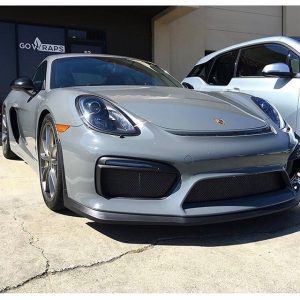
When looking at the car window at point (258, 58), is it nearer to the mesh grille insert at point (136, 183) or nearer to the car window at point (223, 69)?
the car window at point (223, 69)

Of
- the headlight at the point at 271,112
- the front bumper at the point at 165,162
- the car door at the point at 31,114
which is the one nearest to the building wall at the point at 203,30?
the car door at the point at 31,114

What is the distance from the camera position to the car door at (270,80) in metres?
4.54

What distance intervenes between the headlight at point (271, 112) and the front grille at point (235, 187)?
494 millimetres

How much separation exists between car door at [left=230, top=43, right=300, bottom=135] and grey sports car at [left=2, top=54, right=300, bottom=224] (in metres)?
1.10

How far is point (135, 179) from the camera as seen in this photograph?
280 cm

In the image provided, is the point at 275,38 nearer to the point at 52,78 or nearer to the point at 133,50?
the point at 52,78

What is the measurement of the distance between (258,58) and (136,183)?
3.21 metres

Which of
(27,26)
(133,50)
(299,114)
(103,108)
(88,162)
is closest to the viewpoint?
(88,162)

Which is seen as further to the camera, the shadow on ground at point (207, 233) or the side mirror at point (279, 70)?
the side mirror at point (279, 70)

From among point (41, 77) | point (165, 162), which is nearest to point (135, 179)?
point (165, 162)

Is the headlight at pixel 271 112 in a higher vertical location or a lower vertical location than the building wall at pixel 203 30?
lower
